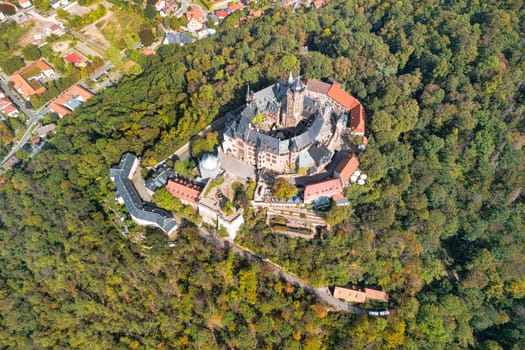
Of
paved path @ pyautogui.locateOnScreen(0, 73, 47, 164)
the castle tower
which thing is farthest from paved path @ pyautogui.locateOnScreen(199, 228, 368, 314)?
paved path @ pyautogui.locateOnScreen(0, 73, 47, 164)

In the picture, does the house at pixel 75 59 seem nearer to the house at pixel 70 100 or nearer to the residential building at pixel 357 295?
the house at pixel 70 100

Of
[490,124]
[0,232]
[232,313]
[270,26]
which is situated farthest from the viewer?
[270,26]

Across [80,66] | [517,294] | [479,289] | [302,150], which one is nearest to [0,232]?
[80,66]

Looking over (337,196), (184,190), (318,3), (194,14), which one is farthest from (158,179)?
(318,3)

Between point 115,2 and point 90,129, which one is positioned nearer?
point 90,129

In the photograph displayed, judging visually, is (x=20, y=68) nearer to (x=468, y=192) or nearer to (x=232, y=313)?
(x=232, y=313)

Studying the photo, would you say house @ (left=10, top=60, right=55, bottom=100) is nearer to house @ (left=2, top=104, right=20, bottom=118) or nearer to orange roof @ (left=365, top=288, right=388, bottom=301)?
house @ (left=2, top=104, right=20, bottom=118)

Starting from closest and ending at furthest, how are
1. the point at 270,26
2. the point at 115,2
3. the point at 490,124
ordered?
the point at 490,124 < the point at 270,26 < the point at 115,2
